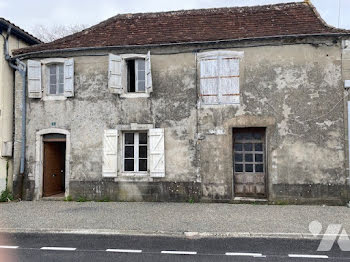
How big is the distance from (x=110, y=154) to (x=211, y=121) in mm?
3508

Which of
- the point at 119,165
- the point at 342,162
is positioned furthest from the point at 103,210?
the point at 342,162

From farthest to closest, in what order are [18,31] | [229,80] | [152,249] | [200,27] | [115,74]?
[18,31]
[200,27]
[115,74]
[229,80]
[152,249]

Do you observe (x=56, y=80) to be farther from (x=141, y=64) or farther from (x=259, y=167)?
(x=259, y=167)

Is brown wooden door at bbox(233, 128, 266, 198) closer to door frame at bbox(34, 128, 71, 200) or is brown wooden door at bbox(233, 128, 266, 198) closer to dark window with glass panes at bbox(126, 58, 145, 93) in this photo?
dark window with glass panes at bbox(126, 58, 145, 93)

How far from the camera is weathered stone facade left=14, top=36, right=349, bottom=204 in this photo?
9609 millimetres

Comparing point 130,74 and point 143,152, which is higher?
point 130,74

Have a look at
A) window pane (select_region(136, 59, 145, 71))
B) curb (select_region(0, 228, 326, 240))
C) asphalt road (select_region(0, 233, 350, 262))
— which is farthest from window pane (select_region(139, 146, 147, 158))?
asphalt road (select_region(0, 233, 350, 262))

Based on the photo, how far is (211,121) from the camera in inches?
400

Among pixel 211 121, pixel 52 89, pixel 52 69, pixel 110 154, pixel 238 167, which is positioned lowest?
pixel 238 167

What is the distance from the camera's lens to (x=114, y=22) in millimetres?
12242

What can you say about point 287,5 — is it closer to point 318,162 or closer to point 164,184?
point 318,162

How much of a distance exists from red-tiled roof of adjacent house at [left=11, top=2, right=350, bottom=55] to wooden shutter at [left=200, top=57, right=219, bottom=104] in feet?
2.49

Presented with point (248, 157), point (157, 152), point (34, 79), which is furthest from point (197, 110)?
point (34, 79)

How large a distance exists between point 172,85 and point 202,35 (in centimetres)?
196
